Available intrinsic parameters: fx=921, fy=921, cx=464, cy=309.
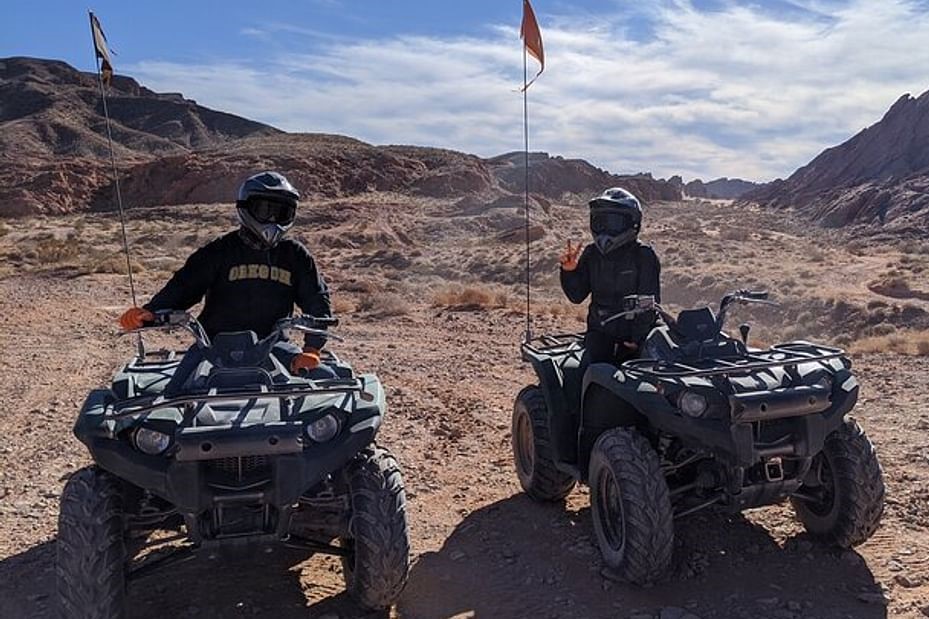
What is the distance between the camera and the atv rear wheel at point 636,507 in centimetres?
470

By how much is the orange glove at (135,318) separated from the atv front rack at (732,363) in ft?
8.56

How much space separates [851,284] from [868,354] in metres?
12.9

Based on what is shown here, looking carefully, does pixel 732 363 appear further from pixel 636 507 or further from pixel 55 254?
pixel 55 254

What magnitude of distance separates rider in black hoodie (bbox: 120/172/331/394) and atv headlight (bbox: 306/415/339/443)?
988 mm

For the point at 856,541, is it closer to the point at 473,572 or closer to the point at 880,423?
the point at 473,572

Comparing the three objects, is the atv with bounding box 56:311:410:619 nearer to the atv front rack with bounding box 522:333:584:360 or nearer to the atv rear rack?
the atv rear rack

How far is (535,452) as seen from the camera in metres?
6.18

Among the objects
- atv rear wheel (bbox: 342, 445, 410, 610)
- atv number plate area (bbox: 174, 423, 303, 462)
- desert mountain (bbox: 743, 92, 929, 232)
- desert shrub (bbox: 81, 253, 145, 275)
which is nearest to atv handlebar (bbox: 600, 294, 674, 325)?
atv rear wheel (bbox: 342, 445, 410, 610)

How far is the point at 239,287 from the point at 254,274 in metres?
0.11

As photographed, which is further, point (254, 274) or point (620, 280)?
point (620, 280)

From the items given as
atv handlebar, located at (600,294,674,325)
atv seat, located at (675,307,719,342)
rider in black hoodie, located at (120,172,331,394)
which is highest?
rider in black hoodie, located at (120,172,331,394)

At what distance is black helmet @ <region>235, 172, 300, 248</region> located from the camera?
17.1ft

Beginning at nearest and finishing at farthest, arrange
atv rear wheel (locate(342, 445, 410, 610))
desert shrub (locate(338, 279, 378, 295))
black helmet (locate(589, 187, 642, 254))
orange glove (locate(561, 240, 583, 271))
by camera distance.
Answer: atv rear wheel (locate(342, 445, 410, 610)) → black helmet (locate(589, 187, 642, 254)) → orange glove (locate(561, 240, 583, 271)) → desert shrub (locate(338, 279, 378, 295))

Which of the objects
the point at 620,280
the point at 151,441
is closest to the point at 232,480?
the point at 151,441
